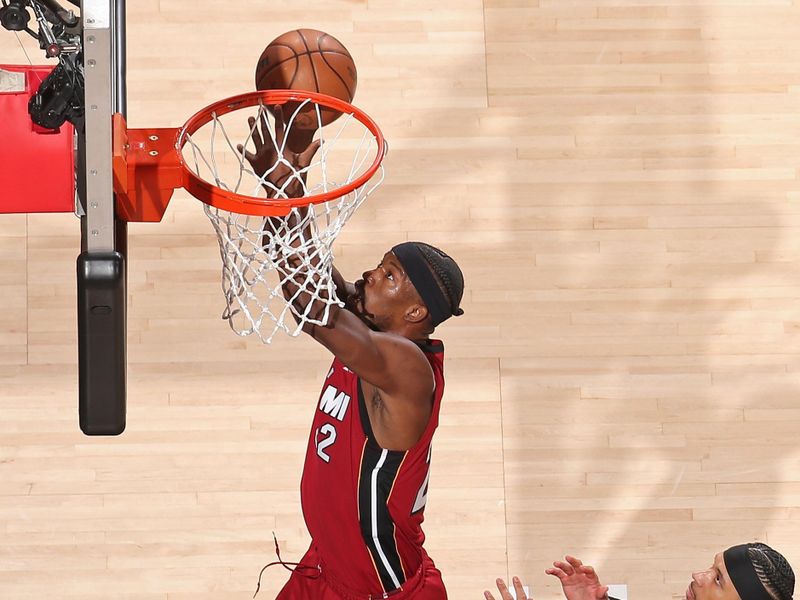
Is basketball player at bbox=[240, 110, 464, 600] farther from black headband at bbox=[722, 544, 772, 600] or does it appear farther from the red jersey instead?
black headband at bbox=[722, 544, 772, 600]

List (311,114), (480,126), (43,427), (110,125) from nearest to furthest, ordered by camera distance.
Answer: (110,125)
(311,114)
(43,427)
(480,126)

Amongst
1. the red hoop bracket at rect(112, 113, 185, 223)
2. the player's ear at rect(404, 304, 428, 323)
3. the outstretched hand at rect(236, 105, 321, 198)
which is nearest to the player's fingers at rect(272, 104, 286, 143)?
the outstretched hand at rect(236, 105, 321, 198)

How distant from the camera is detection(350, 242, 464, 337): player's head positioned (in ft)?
9.41

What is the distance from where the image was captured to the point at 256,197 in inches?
101

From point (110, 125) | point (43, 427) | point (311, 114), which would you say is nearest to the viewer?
point (110, 125)

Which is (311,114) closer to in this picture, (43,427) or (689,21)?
(43,427)

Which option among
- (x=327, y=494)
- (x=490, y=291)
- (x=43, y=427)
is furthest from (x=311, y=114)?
(x=43, y=427)

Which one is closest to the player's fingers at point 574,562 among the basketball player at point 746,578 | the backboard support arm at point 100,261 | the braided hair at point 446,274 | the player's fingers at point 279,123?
the basketball player at point 746,578

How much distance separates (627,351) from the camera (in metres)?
4.57

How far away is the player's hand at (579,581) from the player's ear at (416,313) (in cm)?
75

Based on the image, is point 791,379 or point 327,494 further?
point 791,379

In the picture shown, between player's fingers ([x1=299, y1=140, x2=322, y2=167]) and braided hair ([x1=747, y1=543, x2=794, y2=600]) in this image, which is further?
player's fingers ([x1=299, y1=140, x2=322, y2=167])

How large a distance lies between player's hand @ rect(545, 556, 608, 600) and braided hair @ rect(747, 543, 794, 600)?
1.43 ft

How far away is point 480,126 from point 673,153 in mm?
843
